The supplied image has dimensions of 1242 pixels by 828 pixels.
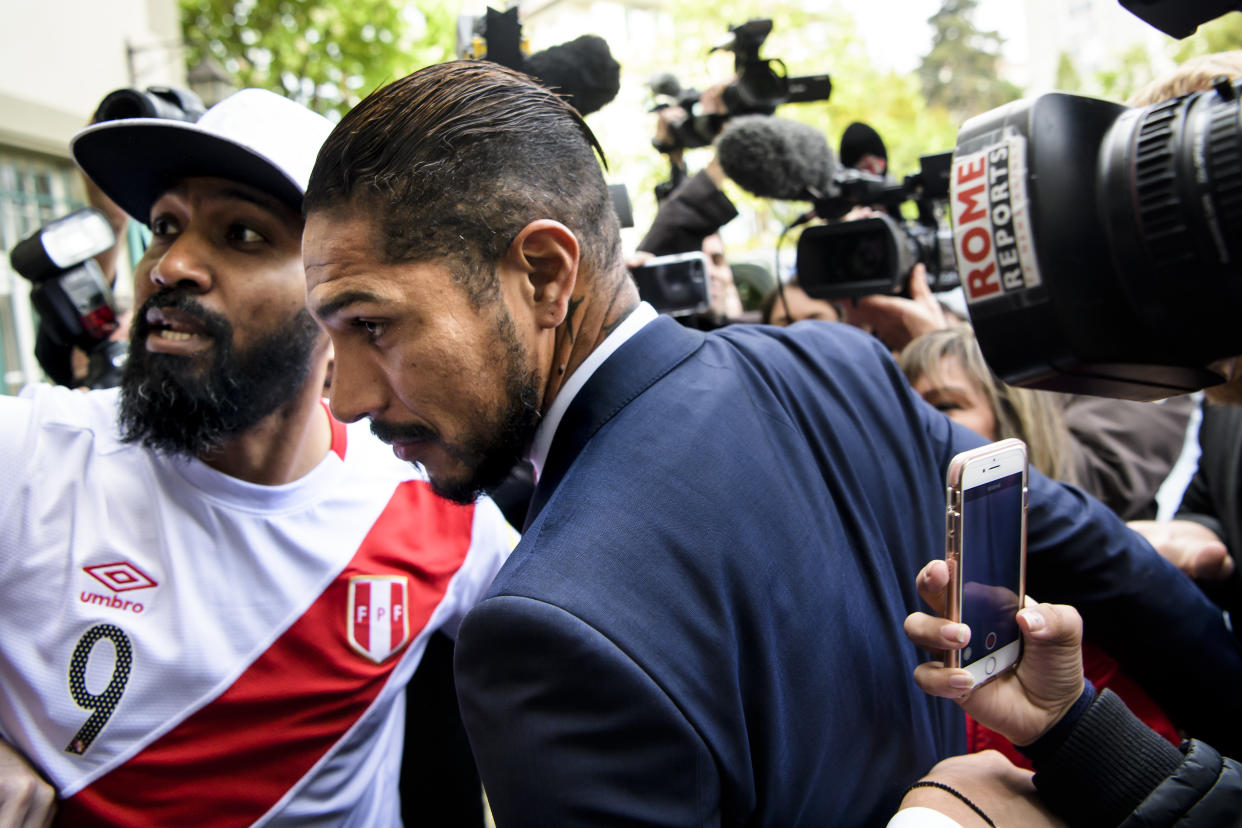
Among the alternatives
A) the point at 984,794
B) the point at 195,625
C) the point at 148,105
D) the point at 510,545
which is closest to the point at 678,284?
the point at 510,545

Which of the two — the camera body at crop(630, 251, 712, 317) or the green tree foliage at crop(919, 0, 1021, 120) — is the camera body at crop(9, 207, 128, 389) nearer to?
the camera body at crop(630, 251, 712, 317)

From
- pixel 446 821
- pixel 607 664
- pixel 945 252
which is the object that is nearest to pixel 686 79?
pixel 945 252

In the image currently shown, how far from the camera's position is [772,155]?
9.07ft

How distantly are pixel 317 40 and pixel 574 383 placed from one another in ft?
33.8

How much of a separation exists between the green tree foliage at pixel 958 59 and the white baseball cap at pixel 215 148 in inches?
1804

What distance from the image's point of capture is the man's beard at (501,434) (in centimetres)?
136

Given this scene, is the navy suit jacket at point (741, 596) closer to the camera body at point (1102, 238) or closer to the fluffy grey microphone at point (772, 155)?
the camera body at point (1102, 238)

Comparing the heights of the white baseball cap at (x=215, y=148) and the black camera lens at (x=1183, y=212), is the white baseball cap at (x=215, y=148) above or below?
below

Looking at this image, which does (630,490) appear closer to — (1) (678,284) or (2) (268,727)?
(2) (268,727)

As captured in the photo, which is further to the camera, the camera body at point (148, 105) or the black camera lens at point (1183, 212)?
the camera body at point (148, 105)

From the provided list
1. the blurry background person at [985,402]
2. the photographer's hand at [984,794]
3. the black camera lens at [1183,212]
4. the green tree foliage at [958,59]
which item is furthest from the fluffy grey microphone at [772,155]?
the green tree foliage at [958,59]

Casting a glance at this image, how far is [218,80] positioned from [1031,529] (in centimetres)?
772

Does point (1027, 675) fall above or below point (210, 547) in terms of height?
above

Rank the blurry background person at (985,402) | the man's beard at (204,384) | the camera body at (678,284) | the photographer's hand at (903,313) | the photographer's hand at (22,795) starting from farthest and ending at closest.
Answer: the photographer's hand at (903,313) → the camera body at (678,284) → the blurry background person at (985,402) → the man's beard at (204,384) → the photographer's hand at (22,795)
